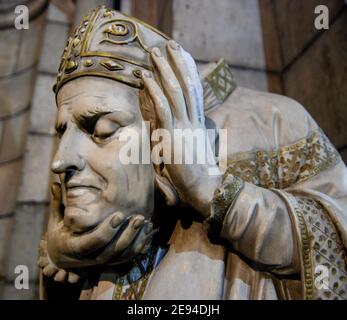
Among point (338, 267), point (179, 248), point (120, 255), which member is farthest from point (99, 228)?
point (338, 267)

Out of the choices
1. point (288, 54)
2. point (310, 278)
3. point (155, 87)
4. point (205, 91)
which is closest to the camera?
point (310, 278)

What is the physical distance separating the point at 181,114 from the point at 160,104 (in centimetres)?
5

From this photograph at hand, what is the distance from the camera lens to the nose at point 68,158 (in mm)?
792

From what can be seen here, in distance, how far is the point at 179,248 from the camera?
0.86 meters

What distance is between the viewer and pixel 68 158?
797 millimetres

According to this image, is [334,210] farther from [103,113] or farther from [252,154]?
[103,113]

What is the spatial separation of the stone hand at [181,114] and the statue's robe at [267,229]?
0.07 meters

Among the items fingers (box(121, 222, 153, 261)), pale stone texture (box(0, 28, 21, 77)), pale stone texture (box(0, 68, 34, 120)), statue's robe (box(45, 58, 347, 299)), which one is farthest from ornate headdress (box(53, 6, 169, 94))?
pale stone texture (box(0, 28, 21, 77))

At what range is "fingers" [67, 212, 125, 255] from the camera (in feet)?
2.49

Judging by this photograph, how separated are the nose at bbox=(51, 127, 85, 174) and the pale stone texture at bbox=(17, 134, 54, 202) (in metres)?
0.91

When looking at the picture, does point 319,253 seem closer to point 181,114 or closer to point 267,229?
point 267,229

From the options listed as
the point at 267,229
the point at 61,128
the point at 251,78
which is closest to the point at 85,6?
the point at 251,78

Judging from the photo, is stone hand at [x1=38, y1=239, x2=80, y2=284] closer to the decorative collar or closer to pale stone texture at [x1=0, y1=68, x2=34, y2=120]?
the decorative collar

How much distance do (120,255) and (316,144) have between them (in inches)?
20.2
